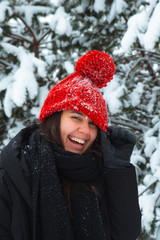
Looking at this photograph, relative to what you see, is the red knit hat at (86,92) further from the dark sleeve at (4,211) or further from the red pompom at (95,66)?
the dark sleeve at (4,211)

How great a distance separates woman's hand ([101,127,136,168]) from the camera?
1.54m

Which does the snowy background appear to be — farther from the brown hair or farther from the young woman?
the brown hair

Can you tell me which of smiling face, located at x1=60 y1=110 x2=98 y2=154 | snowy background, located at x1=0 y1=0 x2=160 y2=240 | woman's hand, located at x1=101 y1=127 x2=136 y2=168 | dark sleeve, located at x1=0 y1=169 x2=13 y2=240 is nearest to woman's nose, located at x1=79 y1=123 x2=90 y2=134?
smiling face, located at x1=60 y1=110 x2=98 y2=154

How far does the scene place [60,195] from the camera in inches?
58.4

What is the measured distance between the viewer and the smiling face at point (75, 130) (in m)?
1.61

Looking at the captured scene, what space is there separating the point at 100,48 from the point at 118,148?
2.50 m

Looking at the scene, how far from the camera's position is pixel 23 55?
2.80 metres

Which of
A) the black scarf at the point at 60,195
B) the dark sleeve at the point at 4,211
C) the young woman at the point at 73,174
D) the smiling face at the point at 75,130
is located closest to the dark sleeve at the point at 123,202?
the young woman at the point at 73,174

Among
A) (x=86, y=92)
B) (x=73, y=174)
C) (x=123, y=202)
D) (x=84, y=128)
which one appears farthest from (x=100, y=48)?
(x=123, y=202)

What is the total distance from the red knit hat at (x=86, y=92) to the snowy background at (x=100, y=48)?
0.36 meters

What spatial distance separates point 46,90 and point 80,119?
5.04 ft

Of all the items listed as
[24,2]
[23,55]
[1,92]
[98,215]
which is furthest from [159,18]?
[24,2]

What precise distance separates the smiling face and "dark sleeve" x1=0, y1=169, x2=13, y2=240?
49cm

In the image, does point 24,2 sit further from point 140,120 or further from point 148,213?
point 148,213
